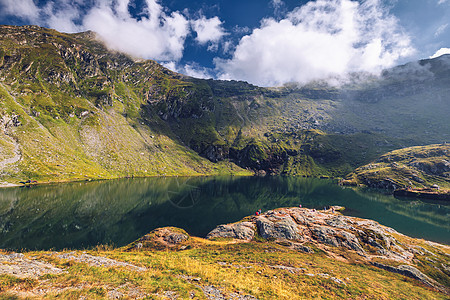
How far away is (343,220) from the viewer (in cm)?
Answer: 4847

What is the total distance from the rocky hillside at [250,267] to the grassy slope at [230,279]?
8cm

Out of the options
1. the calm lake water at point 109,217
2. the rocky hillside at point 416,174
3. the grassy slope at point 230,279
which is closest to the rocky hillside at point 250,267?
the grassy slope at point 230,279

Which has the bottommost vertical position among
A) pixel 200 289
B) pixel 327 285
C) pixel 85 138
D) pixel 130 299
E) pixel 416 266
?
pixel 416 266

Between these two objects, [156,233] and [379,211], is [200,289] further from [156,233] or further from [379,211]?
[379,211]

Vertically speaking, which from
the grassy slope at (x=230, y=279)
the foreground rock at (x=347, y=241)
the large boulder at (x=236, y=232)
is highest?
the grassy slope at (x=230, y=279)

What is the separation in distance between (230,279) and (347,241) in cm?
3250

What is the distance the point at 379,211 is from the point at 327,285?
322ft

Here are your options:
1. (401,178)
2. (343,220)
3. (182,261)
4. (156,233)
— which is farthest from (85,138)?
(401,178)

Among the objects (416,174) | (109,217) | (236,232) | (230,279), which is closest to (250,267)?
(230,279)

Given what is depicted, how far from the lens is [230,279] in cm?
1886

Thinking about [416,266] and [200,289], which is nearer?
[200,289]

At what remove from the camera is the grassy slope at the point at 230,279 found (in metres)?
13.5

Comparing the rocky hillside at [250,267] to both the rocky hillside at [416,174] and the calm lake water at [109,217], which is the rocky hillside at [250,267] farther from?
the rocky hillside at [416,174]

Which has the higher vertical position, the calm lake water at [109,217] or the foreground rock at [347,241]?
the foreground rock at [347,241]
